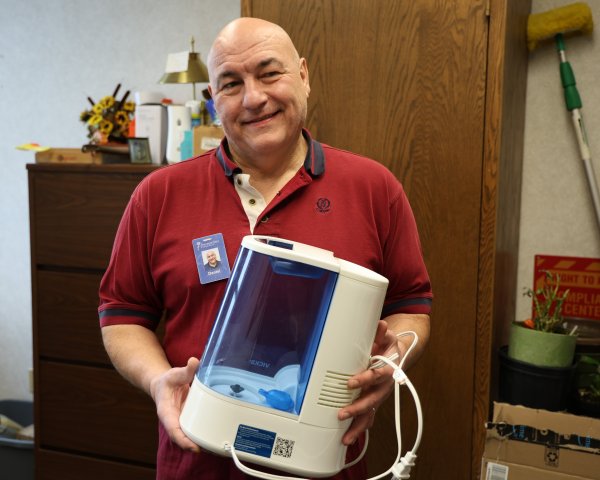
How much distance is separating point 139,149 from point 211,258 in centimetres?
129

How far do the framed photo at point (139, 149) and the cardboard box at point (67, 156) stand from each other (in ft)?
0.39

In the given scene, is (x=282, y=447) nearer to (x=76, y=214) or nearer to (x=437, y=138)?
(x=437, y=138)

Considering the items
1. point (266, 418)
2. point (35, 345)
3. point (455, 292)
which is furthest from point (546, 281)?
point (35, 345)

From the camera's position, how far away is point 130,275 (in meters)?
1.21

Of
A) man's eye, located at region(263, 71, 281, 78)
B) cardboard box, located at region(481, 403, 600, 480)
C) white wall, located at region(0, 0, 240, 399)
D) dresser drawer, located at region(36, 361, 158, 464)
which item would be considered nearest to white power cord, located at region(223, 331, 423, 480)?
man's eye, located at region(263, 71, 281, 78)

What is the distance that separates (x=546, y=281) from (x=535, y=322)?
15.3 inches

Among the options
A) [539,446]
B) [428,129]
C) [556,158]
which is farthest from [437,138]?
[539,446]

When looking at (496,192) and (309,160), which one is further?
(496,192)

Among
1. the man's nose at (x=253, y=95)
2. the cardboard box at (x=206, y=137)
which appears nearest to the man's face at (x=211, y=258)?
the man's nose at (x=253, y=95)

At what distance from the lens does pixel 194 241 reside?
3.83 feet

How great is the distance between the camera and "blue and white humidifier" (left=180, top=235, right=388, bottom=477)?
0.87m

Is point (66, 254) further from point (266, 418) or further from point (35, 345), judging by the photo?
point (266, 418)

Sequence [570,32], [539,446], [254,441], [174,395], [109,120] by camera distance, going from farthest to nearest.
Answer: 1. [109,120]
2. [570,32]
3. [539,446]
4. [174,395]
5. [254,441]

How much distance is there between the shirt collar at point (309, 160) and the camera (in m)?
1.21
